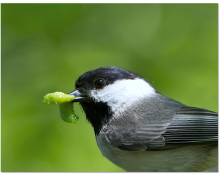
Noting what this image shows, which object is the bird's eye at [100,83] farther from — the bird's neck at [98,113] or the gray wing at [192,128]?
the gray wing at [192,128]

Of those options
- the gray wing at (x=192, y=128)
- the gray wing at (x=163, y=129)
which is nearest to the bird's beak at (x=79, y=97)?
the gray wing at (x=163, y=129)

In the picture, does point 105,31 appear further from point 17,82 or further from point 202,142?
point 202,142

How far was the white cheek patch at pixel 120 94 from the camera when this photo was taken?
1.93 m

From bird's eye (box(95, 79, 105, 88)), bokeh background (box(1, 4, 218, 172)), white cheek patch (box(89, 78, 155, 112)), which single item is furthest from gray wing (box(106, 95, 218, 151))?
bokeh background (box(1, 4, 218, 172))

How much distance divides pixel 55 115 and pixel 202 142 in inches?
71.4

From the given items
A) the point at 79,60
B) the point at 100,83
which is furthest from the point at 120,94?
the point at 79,60

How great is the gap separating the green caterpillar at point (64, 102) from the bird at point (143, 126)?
0.08 m

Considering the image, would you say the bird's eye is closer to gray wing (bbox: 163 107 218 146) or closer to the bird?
the bird

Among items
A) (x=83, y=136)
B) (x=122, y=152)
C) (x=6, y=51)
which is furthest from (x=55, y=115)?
(x=122, y=152)

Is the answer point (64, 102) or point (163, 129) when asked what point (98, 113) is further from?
point (163, 129)

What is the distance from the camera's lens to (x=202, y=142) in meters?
1.64

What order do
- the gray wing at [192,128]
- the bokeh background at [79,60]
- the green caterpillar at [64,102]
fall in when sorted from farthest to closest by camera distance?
1. the bokeh background at [79,60]
2. the green caterpillar at [64,102]
3. the gray wing at [192,128]

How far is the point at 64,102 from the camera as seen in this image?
6.38 ft

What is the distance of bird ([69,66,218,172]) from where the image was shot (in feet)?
5.48
